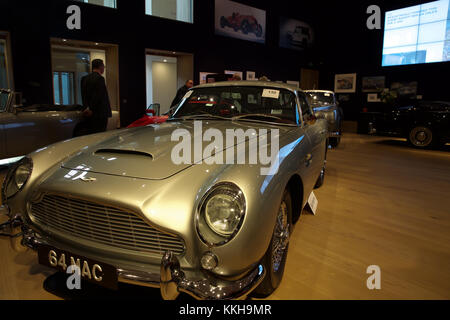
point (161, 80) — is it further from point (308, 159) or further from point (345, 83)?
point (308, 159)

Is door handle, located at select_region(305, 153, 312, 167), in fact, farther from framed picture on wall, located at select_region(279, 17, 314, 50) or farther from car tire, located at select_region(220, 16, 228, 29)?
framed picture on wall, located at select_region(279, 17, 314, 50)

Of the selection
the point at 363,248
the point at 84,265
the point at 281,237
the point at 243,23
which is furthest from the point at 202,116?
the point at 243,23

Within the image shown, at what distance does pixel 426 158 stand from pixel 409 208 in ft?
12.6

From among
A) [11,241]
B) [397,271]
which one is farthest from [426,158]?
[11,241]

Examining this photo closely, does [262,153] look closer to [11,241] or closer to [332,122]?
[11,241]

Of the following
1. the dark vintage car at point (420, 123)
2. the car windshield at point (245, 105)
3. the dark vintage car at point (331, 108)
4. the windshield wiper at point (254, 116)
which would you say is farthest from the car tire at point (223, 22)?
the windshield wiper at point (254, 116)

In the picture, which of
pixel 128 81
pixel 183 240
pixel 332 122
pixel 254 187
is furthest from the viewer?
pixel 128 81

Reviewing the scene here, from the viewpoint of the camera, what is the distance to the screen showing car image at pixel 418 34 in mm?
9836

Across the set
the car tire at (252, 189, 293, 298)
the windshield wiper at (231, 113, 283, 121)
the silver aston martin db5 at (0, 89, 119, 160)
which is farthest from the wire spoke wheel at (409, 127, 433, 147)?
the silver aston martin db5 at (0, 89, 119, 160)

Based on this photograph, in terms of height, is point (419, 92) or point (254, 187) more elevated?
point (419, 92)

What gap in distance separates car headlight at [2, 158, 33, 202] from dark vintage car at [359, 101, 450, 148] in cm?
848

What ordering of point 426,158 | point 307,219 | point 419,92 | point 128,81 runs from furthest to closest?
point 419,92 < point 128,81 < point 426,158 < point 307,219

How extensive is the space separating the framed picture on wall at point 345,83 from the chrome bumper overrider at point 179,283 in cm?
1341

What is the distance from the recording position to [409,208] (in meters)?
3.39
